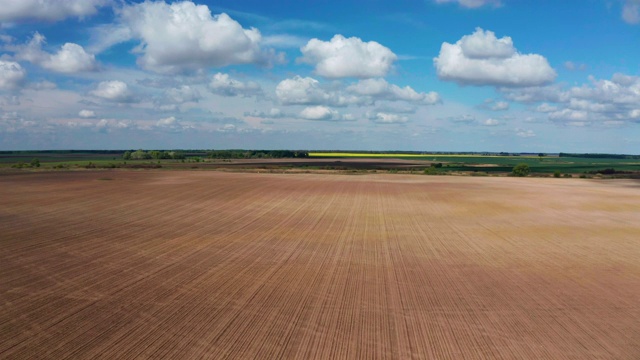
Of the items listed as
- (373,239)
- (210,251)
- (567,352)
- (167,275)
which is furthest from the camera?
(373,239)

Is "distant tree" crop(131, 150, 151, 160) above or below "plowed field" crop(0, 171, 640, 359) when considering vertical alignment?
above

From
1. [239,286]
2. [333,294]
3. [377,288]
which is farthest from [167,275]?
[377,288]

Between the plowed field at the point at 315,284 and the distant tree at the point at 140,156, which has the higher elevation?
the distant tree at the point at 140,156

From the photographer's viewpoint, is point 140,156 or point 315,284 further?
point 140,156

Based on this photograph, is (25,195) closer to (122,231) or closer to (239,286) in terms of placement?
(122,231)

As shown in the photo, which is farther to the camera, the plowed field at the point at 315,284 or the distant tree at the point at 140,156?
the distant tree at the point at 140,156

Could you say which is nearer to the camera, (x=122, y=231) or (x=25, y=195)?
(x=122, y=231)

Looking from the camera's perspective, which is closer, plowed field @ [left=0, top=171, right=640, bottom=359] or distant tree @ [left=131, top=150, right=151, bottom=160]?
plowed field @ [left=0, top=171, right=640, bottom=359]

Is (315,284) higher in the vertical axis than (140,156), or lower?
lower
